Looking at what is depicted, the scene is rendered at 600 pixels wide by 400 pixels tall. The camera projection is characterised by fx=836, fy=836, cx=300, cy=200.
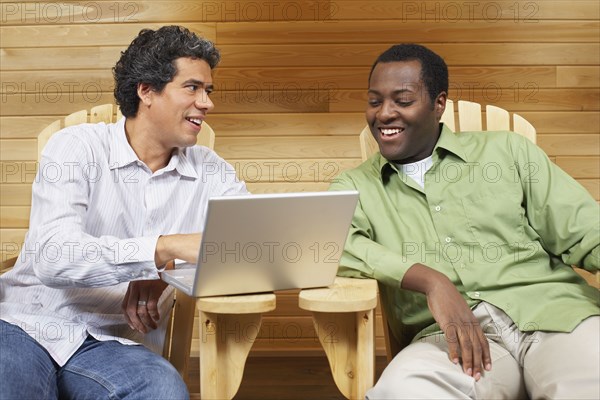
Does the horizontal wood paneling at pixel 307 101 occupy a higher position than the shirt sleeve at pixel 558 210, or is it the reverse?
the horizontal wood paneling at pixel 307 101

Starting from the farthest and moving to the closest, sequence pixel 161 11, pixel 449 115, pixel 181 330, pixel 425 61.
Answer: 1. pixel 161 11
2. pixel 449 115
3. pixel 425 61
4. pixel 181 330

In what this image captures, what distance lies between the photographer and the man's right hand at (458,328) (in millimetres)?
1621

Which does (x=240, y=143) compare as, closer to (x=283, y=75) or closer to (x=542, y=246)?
(x=283, y=75)

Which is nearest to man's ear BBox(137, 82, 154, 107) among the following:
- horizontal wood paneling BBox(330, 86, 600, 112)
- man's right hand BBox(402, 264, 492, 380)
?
man's right hand BBox(402, 264, 492, 380)

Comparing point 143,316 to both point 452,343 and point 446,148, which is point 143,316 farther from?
point 446,148

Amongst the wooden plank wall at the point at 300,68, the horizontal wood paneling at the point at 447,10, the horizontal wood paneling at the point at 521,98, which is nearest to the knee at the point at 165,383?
the wooden plank wall at the point at 300,68

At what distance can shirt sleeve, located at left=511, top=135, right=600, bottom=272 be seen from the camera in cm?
185

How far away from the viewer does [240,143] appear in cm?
288

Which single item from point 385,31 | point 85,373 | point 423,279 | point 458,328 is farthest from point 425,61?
point 85,373

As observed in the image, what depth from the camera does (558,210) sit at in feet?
6.23

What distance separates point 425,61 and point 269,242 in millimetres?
775

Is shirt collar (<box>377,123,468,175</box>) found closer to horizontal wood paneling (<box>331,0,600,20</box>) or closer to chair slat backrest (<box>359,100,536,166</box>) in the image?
chair slat backrest (<box>359,100,536,166</box>)

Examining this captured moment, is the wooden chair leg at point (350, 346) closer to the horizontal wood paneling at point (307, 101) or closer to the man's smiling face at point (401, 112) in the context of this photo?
the man's smiling face at point (401, 112)

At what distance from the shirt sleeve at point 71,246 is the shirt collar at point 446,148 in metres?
0.62
